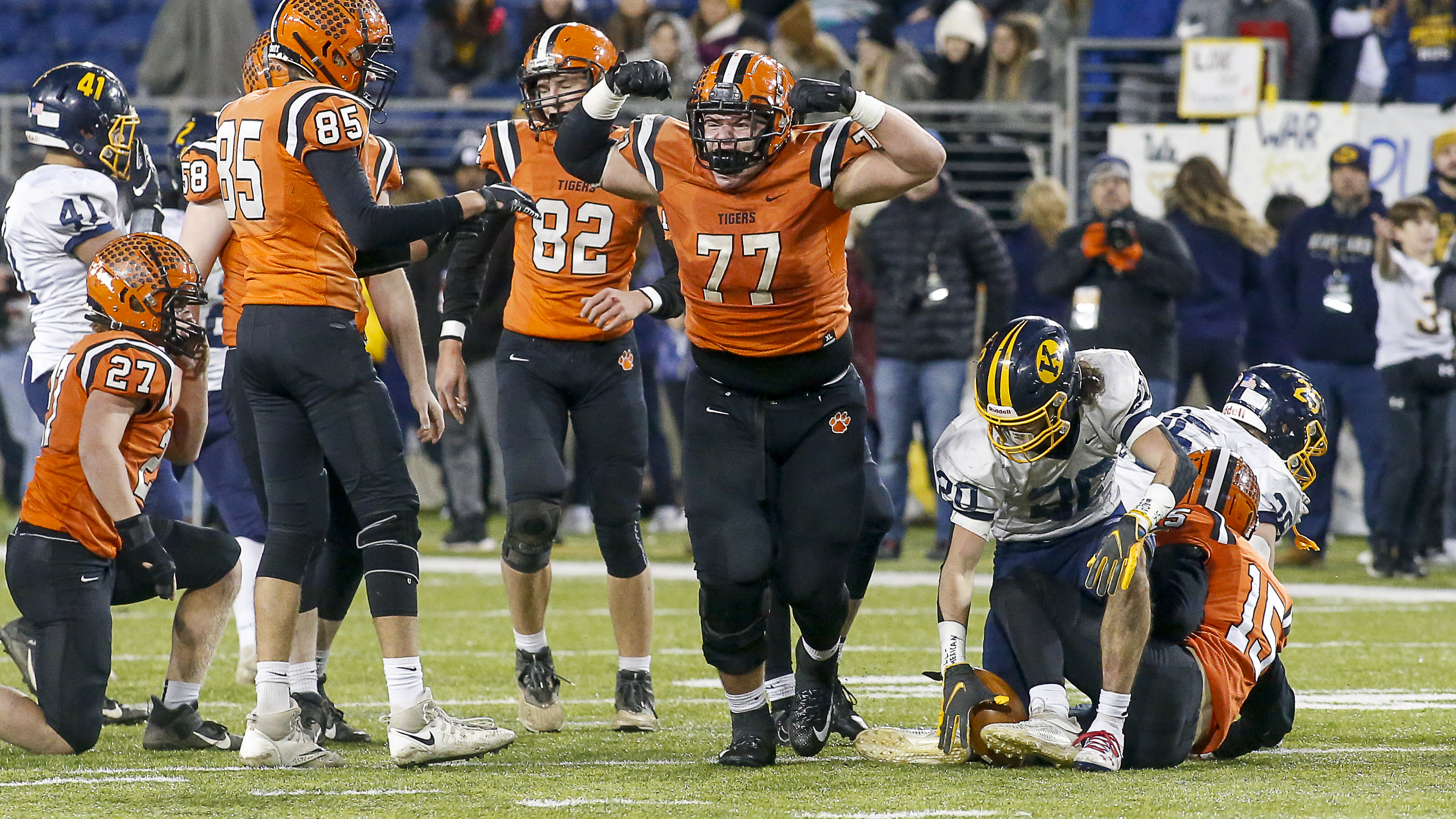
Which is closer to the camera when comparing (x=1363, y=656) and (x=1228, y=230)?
(x=1363, y=656)

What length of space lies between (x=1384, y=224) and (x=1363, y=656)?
3.38 metres

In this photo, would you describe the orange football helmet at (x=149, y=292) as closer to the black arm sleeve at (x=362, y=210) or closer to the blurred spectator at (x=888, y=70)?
the black arm sleeve at (x=362, y=210)

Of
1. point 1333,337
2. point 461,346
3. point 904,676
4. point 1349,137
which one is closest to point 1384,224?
point 1333,337

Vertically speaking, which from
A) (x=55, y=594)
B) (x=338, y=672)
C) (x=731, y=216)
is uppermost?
(x=731, y=216)

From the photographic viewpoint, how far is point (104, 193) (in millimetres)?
5684

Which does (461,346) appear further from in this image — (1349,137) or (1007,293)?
(1349,137)

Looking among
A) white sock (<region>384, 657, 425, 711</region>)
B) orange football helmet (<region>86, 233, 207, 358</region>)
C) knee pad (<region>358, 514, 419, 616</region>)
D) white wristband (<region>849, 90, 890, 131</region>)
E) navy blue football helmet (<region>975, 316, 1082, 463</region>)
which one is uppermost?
white wristband (<region>849, 90, 890, 131</region>)

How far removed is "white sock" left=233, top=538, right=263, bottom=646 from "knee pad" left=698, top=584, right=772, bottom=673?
2.27 metres

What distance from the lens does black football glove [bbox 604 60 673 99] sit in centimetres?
448

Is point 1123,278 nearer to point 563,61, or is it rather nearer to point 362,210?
point 563,61

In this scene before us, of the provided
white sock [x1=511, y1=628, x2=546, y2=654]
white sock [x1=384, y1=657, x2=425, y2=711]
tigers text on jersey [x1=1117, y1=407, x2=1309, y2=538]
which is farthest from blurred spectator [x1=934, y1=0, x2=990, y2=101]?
white sock [x1=384, y1=657, x2=425, y2=711]

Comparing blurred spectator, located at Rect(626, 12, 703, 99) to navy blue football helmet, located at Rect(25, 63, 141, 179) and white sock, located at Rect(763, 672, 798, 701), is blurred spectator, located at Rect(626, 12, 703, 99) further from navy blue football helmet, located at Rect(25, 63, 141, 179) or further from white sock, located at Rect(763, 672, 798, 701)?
white sock, located at Rect(763, 672, 798, 701)

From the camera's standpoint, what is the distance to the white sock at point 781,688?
5039 millimetres

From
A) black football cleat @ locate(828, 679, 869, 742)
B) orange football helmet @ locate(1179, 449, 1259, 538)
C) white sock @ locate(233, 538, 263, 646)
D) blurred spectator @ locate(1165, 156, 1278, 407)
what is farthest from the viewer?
blurred spectator @ locate(1165, 156, 1278, 407)
